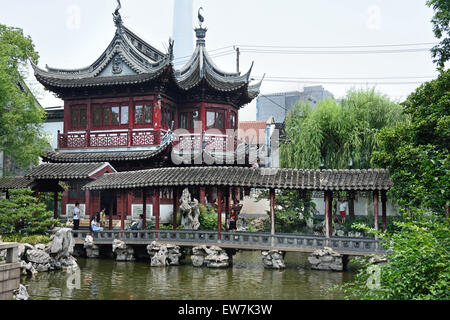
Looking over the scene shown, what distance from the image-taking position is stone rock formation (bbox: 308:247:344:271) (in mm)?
15078

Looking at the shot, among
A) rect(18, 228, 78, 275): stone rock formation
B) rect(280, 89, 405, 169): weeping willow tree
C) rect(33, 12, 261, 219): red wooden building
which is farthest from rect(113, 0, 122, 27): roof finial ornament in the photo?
rect(18, 228, 78, 275): stone rock formation

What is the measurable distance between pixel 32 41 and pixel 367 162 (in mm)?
17472

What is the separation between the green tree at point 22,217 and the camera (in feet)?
53.8

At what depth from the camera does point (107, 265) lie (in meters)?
16.2

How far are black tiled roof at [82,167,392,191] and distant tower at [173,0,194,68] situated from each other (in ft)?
78.0

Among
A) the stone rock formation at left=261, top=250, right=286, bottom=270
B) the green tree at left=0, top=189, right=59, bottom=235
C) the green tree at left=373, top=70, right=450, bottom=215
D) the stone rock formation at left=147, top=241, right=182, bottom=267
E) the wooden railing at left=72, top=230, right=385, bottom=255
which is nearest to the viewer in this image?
the green tree at left=373, top=70, right=450, bottom=215

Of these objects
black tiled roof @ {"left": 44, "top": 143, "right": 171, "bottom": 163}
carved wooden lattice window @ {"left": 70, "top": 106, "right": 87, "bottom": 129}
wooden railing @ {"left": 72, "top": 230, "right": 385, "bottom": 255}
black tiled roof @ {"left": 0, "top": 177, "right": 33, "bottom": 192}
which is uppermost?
carved wooden lattice window @ {"left": 70, "top": 106, "right": 87, "bottom": 129}

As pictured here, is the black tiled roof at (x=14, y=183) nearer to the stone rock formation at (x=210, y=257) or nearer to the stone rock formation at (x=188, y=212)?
the stone rock formation at (x=188, y=212)

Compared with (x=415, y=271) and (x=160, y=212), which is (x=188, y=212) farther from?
(x=415, y=271)

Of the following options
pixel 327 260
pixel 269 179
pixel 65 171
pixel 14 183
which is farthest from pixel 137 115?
pixel 327 260

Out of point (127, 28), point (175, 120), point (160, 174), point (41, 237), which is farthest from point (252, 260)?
point (127, 28)

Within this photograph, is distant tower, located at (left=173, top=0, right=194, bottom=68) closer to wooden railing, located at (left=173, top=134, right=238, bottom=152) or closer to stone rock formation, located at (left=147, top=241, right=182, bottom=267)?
wooden railing, located at (left=173, top=134, right=238, bottom=152)

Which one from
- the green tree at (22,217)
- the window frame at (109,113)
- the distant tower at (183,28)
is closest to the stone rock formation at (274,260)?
the green tree at (22,217)

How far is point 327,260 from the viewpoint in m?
15.2
